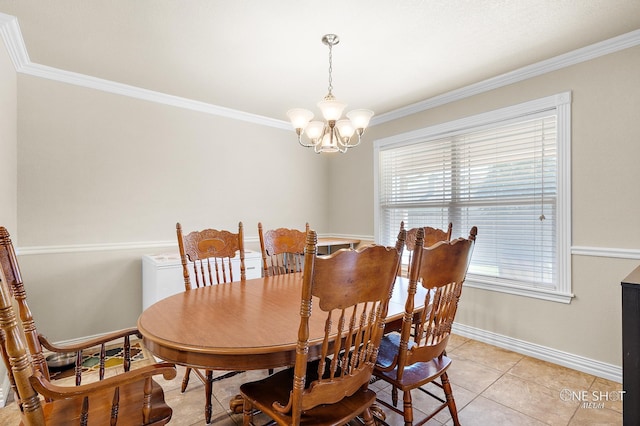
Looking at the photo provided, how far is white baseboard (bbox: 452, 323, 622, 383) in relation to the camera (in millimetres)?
2325

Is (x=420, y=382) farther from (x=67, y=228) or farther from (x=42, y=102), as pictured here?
(x=42, y=102)

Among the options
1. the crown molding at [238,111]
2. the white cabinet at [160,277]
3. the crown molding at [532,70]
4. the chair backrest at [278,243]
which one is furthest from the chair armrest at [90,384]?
the crown molding at [532,70]

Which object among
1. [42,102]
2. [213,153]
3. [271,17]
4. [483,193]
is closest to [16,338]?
[271,17]

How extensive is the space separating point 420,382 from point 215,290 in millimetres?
1216

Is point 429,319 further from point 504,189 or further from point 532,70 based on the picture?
point 532,70

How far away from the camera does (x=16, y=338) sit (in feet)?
2.83

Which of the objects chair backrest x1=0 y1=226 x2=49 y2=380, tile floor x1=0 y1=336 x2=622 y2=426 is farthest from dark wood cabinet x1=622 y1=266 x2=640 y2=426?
chair backrest x1=0 y1=226 x2=49 y2=380

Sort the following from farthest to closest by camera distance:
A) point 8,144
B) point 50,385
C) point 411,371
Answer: point 8,144 → point 411,371 → point 50,385

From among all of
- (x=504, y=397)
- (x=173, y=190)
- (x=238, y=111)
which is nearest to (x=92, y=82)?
(x=173, y=190)

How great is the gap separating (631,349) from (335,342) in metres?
1.39

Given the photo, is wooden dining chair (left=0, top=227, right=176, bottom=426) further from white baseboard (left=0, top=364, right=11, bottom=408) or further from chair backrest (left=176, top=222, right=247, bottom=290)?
white baseboard (left=0, top=364, right=11, bottom=408)

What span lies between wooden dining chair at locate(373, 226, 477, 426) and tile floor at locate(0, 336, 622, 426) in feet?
1.43

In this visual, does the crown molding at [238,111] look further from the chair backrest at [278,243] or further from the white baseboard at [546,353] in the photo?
the white baseboard at [546,353]

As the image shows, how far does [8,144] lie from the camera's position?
234 cm
